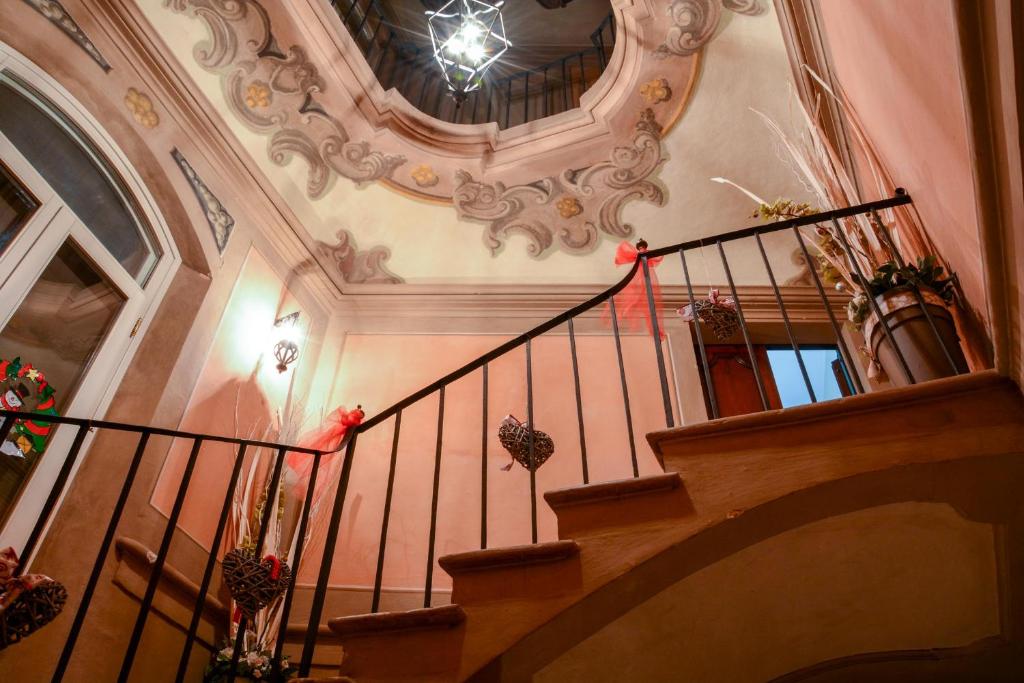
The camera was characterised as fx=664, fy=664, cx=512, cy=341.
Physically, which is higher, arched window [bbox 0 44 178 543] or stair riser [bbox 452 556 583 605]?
arched window [bbox 0 44 178 543]

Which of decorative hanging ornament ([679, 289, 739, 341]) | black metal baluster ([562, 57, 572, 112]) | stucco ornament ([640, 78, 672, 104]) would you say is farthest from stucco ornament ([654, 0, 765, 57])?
decorative hanging ornament ([679, 289, 739, 341])

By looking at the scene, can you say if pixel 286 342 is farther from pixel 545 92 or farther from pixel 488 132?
pixel 545 92

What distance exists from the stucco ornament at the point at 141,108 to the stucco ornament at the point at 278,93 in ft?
1.98

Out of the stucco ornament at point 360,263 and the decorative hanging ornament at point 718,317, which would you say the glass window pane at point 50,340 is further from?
the decorative hanging ornament at point 718,317

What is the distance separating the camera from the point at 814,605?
2400mm

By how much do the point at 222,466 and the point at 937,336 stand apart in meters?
3.72

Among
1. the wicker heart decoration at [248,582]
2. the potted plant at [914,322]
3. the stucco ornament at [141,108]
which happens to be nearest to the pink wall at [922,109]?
the potted plant at [914,322]

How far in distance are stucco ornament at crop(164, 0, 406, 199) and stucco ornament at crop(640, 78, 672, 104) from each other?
2139mm

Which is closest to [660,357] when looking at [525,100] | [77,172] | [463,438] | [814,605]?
[814,605]

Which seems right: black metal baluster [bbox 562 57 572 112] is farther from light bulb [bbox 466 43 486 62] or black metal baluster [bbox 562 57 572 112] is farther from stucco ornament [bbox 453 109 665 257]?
light bulb [bbox 466 43 486 62]

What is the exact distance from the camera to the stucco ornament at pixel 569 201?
5.80 metres

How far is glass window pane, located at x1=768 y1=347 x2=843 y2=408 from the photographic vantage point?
4.97 metres

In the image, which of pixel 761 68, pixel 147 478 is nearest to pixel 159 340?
pixel 147 478

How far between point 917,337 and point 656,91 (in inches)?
148
